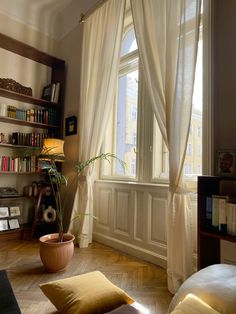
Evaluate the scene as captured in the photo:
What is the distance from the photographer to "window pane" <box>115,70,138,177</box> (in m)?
2.96

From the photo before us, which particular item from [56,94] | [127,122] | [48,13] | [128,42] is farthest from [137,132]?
[48,13]

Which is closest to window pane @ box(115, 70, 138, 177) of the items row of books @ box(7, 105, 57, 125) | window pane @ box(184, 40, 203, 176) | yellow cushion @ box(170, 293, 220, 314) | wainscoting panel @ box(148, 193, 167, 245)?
wainscoting panel @ box(148, 193, 167, 245)

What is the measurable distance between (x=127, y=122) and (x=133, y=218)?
49.3 inches

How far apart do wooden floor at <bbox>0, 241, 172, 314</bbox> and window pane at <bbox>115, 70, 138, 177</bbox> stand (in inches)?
41.4

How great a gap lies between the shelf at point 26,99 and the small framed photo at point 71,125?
37 centimetres

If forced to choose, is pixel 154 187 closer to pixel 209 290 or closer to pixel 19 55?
pixel 209 290

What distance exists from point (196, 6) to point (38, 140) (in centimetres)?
264

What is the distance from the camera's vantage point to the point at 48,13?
12.9 ft

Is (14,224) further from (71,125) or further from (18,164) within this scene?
(71,125)

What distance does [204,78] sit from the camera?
197 centimetres

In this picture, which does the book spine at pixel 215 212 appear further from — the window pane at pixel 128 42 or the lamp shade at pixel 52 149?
the window pane at pixel 128 42

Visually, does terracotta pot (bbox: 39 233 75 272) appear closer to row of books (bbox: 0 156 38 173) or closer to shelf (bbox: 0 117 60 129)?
row of books (bbox: 0 156 38 173)

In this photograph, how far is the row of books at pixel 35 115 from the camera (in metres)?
3.34

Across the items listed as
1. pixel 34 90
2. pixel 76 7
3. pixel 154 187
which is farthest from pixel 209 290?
pixel 76 7
